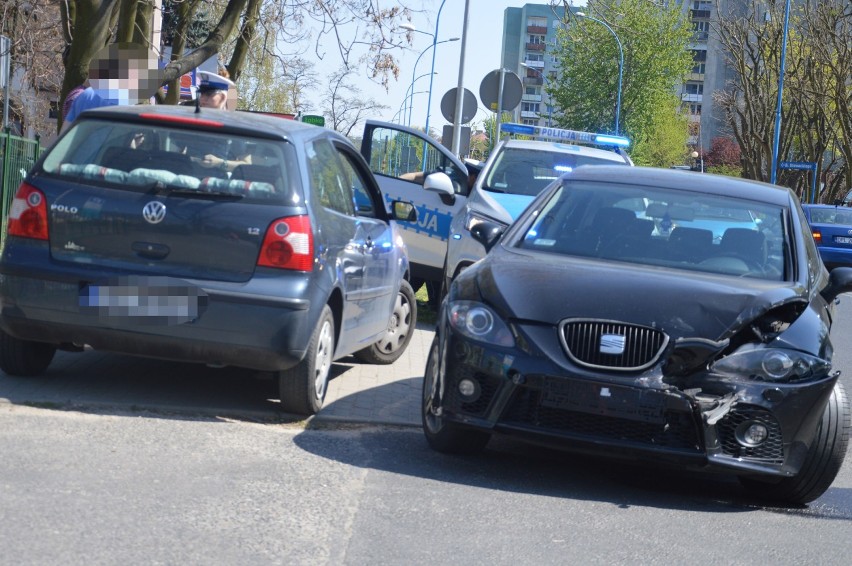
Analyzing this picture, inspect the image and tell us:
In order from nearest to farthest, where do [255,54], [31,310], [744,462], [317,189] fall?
[744,462], [31,310], [317,189], [255,54]

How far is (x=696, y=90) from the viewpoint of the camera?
146 metres

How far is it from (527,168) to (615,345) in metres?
7.29

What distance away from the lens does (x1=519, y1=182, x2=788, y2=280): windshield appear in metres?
6.83

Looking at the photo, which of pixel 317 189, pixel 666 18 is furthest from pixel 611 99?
pixel 317 189

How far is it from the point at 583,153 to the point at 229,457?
810 cm

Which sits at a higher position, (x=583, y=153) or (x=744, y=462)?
(x=583, y=153)

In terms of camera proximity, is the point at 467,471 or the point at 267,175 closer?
the point at 467,471

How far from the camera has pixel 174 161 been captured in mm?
6941

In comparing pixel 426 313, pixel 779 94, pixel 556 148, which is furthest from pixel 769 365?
pixel 779 94

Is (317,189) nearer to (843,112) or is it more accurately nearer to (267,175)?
(267,175)

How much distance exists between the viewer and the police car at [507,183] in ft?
37.7

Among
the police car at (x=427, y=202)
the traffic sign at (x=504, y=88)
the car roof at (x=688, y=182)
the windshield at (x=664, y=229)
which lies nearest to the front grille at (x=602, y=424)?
the windshield at (x=664, y=229)

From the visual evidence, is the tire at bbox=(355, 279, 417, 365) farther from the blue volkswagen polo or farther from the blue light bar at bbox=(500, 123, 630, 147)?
the blue light bar at bbox=(500, 123, 630, 147)

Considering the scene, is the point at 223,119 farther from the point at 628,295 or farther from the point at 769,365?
the point at 769,365
